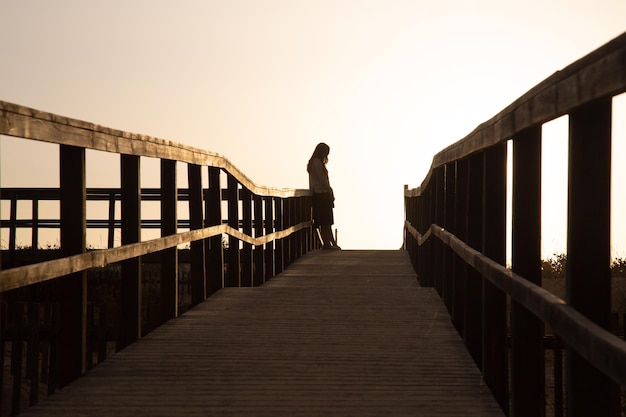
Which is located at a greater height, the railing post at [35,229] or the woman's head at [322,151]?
the woman's head at [322,151]

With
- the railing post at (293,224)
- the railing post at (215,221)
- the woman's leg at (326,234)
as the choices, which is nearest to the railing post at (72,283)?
the railing post at (215,221)

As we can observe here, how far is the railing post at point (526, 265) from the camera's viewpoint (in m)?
4.08

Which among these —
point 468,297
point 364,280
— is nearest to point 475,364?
point 468,297

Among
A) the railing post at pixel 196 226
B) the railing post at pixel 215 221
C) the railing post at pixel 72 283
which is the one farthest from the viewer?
the railing post at pixel 215 221

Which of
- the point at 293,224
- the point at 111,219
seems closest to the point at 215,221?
the point at 293,224

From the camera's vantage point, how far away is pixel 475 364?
5586 millimetres

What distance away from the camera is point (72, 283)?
5.17 metres

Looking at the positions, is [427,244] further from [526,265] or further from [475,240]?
[526,265]

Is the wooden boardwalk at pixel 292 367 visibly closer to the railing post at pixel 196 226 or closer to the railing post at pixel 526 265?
the railing post at pixel 196 226

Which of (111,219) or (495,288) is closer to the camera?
(495,288)

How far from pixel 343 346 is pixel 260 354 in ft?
1.78

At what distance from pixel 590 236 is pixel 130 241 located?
371cm

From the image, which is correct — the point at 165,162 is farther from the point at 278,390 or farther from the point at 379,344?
the point at 278,390

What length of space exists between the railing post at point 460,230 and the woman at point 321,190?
9.95m
